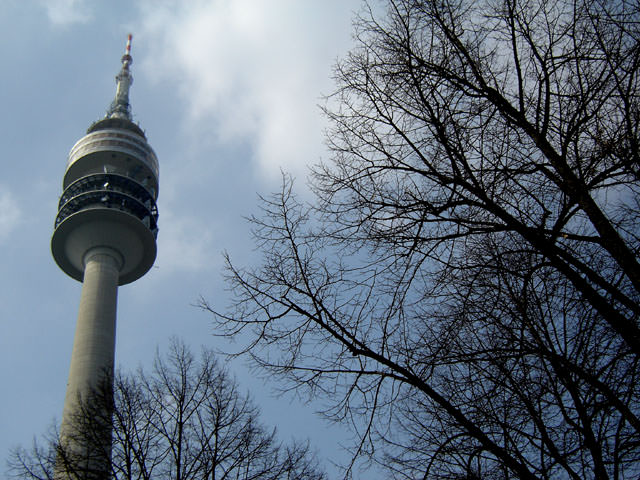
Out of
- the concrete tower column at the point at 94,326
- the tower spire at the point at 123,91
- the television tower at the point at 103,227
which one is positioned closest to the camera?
the concrete tower column at the point at 94,326

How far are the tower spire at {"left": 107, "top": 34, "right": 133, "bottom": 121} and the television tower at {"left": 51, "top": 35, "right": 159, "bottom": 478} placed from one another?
6.62 feet

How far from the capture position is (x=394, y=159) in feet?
20.5

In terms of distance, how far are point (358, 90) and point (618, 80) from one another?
261cm

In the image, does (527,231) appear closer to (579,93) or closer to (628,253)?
(628,253)

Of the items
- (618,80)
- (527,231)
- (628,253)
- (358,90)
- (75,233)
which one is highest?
(75,233)

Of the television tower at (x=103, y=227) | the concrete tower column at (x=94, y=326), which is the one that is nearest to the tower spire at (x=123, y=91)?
the television tower at (x=103, y=227)

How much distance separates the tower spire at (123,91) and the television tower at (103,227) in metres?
2.02

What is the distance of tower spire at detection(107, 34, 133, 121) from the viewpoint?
63719 millimetres

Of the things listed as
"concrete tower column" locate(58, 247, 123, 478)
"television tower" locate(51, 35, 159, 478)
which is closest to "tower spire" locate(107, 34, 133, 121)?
"television tower" locate(51, 35, 159, 478)

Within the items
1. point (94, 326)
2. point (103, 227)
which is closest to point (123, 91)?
point (103, 227)

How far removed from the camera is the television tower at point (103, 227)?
137 ft

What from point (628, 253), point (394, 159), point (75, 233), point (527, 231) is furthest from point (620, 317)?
point (75, 233)

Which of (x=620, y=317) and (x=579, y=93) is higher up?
(x=579, y=93)

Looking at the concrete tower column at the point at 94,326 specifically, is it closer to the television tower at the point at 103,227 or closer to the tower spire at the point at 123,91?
the television tower at the point at 103,227
